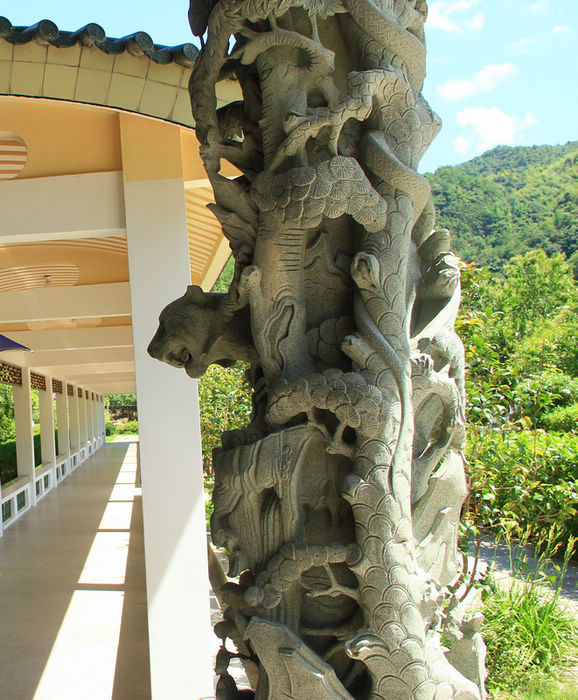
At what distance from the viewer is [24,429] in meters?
12.7

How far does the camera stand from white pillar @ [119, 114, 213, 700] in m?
3.65

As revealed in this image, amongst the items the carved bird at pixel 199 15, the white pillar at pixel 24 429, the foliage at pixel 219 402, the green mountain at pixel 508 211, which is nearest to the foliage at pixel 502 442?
the carved bird at pixel 199 15

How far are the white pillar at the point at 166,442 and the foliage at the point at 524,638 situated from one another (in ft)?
6.29

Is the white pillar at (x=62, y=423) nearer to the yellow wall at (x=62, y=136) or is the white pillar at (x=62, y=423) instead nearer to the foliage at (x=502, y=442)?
the foliage at (x=502, y=442)

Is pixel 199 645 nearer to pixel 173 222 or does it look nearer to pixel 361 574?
pixel 173 222

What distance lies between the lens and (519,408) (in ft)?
18.5

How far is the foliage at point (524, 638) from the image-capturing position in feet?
13.6

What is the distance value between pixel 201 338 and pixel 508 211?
38.8 m

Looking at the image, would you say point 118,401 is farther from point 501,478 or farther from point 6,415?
point 501,478

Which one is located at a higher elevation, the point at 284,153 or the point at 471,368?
the point at 284,153

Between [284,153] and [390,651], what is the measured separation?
37.1 inches

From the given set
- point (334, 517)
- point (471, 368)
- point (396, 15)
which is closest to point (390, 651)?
point (334, 517)

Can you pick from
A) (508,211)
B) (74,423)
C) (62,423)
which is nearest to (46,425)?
(62,423)

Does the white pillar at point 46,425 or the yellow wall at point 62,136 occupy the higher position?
the yellow wall at point 62,136
